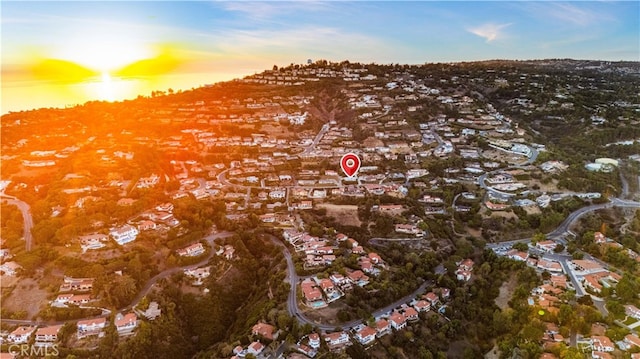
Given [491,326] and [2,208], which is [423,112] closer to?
[491,326]

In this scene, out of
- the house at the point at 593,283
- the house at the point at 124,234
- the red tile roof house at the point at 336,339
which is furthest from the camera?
the house at the point at 124,234

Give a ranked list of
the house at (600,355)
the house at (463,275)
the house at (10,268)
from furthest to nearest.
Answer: the house at (463,275)
the house at (10,268)
the house at (600,355)

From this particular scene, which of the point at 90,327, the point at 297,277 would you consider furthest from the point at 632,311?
the point at 90,327

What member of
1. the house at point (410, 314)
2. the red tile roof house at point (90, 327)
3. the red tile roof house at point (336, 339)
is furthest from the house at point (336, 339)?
the red tile roof house at point (90, 327)

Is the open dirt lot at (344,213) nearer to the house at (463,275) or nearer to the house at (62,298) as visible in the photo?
the house at (463,275)

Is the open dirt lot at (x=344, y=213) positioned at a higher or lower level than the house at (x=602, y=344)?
higher
